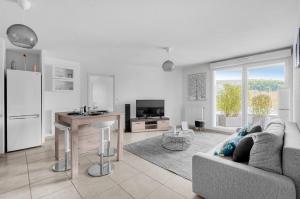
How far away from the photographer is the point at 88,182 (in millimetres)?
2205

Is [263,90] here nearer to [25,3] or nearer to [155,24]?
[155,24]

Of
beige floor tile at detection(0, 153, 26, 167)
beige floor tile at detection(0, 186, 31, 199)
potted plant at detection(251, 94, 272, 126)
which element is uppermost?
potted plant at detection(251, 94, 272, 126)

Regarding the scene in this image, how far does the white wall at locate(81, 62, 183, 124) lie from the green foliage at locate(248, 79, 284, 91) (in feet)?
8.76

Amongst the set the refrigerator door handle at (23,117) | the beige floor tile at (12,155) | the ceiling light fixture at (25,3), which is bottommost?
the beige floor tile at (12,155)

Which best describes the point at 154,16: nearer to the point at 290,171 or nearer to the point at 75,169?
the point at 290,171

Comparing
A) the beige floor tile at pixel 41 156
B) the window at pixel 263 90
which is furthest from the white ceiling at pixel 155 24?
the beige floor tile at pixel 41 156

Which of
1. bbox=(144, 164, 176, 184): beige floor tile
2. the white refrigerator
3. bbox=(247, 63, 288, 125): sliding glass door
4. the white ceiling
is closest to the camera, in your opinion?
the white ceiling

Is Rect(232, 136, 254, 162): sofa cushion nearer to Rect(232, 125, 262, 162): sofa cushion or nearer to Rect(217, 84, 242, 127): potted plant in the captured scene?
Rect(232, 125, 262, 162): sofa cushion

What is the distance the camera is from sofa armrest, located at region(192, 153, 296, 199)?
131 cm

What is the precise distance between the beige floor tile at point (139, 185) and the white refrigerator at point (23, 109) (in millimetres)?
2794

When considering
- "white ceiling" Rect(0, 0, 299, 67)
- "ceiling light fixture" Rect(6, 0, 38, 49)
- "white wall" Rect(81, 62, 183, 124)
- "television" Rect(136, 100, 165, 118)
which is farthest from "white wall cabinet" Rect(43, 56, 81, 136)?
"ceiling light fixture" Rect(6, 0, 38, 49)

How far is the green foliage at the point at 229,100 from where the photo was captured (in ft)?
17.1

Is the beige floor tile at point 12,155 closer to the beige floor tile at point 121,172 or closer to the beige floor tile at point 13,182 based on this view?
the beige floor tile at point 13,182

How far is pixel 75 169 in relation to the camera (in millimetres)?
2355
